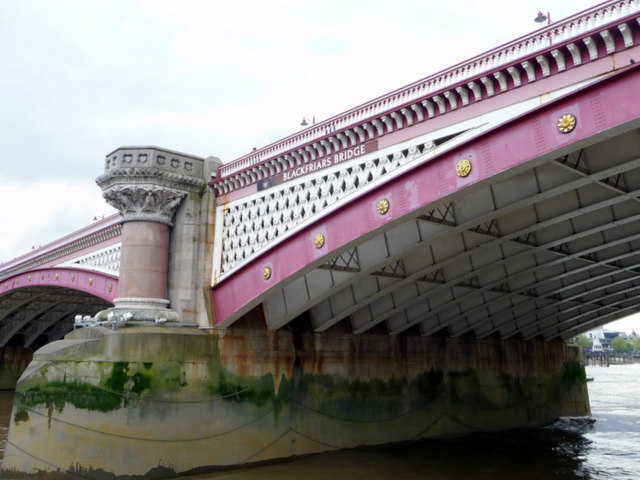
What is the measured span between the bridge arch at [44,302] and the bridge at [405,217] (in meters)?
1.17

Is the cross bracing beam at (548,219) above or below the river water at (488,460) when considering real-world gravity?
above

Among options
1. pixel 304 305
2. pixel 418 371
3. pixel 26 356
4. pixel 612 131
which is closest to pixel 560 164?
pixel 612 131

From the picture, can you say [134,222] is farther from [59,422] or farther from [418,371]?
[418,371]

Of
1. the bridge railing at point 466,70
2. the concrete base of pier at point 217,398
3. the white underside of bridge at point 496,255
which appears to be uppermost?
the bridge railing at point 466,70

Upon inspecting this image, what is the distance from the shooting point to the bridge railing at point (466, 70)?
12.1 m

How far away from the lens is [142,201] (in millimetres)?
20500

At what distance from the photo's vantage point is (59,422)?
56.9 ft

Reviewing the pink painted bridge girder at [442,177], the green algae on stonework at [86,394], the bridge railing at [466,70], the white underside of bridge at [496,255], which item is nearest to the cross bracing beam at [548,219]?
the white underside of bridge at [496,255]

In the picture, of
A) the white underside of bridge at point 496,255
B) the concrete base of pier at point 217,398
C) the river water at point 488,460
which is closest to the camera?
the white underside of bridge at point 496,255

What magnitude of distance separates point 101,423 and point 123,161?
28.4 feet

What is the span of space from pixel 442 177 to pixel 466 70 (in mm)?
2828

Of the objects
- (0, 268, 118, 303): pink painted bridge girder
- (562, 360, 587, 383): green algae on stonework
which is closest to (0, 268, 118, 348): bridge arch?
(0, 268, 118, 303): pink painted bridge girder

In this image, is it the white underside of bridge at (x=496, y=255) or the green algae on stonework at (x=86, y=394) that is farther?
the green algae on stonework at (x=86, y=394)

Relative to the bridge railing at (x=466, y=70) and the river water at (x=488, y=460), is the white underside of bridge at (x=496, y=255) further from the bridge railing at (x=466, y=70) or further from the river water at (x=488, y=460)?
the river water at (x=488, y=460)
